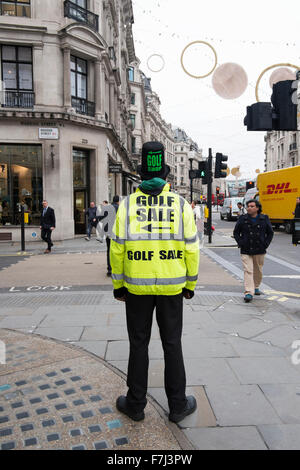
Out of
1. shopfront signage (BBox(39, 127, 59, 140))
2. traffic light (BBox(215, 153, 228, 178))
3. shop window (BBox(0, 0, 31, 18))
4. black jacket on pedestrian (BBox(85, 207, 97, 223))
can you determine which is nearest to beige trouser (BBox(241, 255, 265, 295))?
traffic light (BBox(215, 153, 228, 178))

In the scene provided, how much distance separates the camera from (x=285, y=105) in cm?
576

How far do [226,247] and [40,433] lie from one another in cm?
1343

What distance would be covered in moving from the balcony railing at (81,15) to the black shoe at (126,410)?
2019 centimetres

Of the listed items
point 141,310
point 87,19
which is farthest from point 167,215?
point 87,19

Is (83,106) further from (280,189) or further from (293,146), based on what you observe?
(293,146)

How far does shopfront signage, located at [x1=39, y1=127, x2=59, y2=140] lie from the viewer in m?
18.6

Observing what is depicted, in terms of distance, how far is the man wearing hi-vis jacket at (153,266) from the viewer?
2.88 meters

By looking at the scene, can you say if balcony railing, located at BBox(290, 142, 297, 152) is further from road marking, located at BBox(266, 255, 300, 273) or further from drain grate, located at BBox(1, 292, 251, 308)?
drain grate, located at BBox(1, 292, 251, 308)

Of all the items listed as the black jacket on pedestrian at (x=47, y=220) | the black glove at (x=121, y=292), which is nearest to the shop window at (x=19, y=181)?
the black jacket on pedestrian at (x=47, y=220)

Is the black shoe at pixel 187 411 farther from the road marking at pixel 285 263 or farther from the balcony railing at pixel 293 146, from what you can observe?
the balcony railing at pixel 293 146

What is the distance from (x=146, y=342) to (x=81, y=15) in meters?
21.3

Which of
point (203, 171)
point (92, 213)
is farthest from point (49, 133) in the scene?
point (203, 171)

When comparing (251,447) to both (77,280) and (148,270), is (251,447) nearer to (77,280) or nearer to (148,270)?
(148,270)

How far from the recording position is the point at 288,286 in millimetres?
8164
